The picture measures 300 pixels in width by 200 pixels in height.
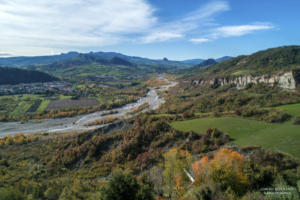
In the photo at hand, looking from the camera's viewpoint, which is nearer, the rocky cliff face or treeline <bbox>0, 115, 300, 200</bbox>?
treeline <bbox>0, 115, 300, 200</bbox>

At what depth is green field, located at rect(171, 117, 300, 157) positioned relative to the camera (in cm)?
2878

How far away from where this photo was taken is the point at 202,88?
4715 inches

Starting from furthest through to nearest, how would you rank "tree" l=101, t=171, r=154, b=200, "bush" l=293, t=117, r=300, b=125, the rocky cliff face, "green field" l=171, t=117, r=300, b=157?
the rocky cliff face, "bush" l=293, t=117, r=300, b=125, "green field" l=171, t=117, r=300, b=157, "tree" l=101, t=171, r=154, b=200

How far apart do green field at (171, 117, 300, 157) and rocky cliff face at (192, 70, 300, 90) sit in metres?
41.7

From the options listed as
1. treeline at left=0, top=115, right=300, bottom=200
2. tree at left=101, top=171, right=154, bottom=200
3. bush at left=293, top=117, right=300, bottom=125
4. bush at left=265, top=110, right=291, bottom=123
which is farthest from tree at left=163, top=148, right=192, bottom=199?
bush at left=293, top=117, right=300, bottom=125

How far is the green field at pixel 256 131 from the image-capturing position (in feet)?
94.4

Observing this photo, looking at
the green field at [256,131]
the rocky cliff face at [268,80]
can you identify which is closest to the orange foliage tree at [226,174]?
the green field at [256,131]

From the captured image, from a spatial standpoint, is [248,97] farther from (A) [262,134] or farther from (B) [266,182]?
(B) [266,182]

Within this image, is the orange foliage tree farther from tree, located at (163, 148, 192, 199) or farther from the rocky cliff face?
the rocky cliff face

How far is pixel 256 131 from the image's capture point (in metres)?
36.0

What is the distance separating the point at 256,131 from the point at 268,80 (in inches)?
2204

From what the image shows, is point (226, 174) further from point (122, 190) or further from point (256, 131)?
point (256, 131)

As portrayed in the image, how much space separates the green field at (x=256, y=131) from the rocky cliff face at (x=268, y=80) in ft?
137

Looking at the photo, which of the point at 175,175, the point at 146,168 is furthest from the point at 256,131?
the point at 146,168
